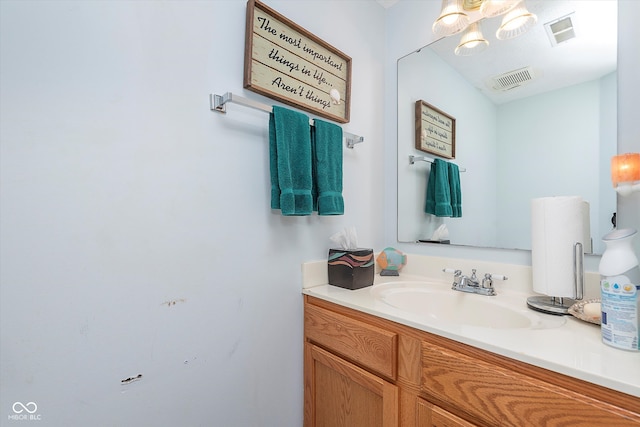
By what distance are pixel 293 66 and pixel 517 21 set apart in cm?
84

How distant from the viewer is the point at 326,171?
114 centimetres

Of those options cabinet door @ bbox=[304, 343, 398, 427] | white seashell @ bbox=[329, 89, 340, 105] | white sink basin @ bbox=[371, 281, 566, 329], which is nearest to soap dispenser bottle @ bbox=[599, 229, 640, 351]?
white sink basin @ bbox=[371, 281, 566, 329]

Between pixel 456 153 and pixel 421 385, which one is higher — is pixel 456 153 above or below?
above

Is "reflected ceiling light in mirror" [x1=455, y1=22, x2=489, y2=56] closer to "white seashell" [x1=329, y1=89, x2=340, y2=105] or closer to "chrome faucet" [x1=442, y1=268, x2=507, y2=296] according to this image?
"white seashell" [x1=329, y1=89, x2=340, y2=105]

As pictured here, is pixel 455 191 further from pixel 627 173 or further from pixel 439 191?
pixel 627 173

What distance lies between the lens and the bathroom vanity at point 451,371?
1.85 ft

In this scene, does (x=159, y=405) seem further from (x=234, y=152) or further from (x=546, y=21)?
(x=546, y=21)

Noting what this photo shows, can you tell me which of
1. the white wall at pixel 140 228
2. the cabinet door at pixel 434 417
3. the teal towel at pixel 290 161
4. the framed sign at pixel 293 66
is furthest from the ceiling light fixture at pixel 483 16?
the cabinet door at pixel 434 417

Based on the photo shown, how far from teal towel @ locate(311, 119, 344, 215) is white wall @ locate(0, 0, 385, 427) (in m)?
0.15

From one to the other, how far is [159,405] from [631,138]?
1602 mm

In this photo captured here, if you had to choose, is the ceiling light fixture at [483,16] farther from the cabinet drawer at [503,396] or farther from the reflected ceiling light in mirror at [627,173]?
the cabinet drawer at [503,396]

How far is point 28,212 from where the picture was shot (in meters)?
0.68

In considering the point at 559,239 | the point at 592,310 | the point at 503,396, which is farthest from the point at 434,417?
the point at 559,239

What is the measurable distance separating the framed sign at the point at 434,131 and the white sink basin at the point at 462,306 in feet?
2.01
